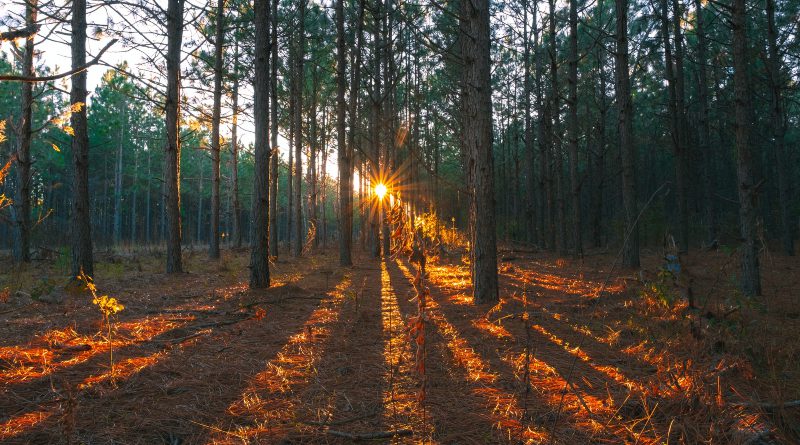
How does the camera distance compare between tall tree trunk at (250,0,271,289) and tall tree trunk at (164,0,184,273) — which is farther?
tall tree trunk at (164,0,184,273)

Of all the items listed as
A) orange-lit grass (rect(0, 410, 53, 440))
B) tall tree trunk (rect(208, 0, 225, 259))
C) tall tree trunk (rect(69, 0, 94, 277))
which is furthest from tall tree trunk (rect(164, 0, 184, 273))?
orange-lit grass (rect(0, 410, 53, 440))

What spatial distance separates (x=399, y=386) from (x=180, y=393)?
1.37 m

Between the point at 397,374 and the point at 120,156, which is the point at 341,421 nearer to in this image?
the point at 397,374

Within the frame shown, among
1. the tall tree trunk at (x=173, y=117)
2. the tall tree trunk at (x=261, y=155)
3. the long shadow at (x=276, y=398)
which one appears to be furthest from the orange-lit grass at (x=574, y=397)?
the tall tree trunk at (x=173, y=117)

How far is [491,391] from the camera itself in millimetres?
2652

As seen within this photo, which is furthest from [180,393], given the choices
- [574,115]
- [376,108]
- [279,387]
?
[574,115]

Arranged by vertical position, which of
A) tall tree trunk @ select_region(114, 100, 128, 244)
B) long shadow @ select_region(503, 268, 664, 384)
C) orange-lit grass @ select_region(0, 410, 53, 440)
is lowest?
long shadow @ select_region(503, 268, 664, 384)

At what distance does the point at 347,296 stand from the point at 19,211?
37.1ft

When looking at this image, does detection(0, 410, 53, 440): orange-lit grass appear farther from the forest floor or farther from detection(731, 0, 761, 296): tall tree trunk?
detection(731, 0, 761, 296): tall tree trunk

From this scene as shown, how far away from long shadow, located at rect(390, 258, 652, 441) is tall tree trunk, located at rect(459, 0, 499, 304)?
1148mm

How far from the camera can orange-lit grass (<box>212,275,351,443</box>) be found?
2113 mm

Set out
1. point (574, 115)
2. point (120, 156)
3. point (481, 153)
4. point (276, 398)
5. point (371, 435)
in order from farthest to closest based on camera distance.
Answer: point (120, 156) < point (574, 115) < point (481, 153) < point (276, 398) < point (371, 435)

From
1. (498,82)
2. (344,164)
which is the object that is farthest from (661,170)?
(344,164)

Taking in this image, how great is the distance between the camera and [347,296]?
23.4 feet
